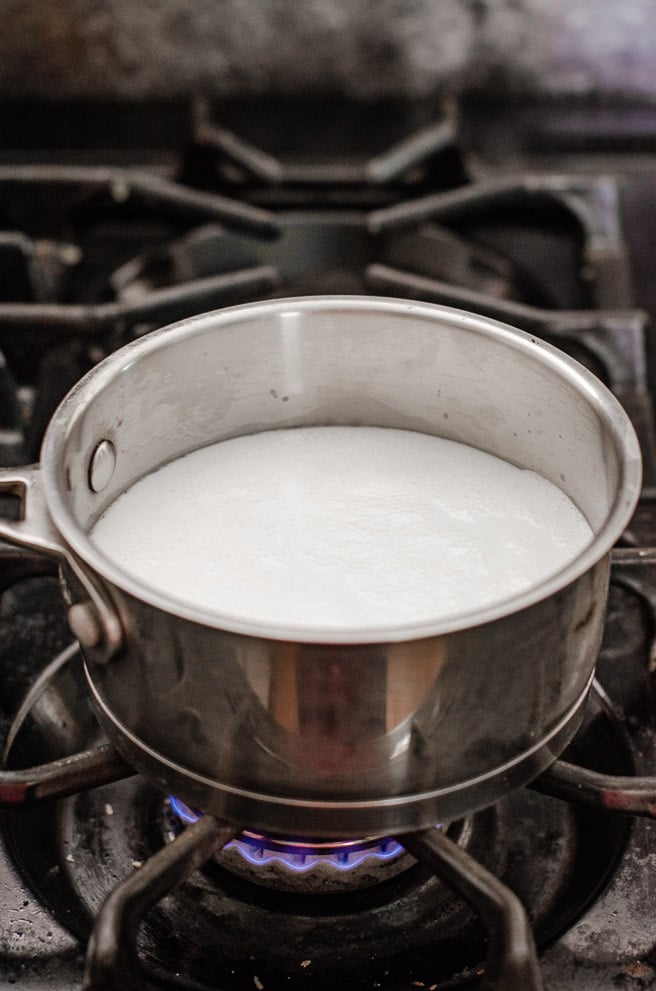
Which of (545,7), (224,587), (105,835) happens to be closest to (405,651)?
(224,587)

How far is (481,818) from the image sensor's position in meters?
0.58

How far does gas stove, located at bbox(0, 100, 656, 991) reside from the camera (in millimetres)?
481

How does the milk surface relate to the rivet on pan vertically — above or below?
below

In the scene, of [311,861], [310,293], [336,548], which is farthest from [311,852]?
[310,293]

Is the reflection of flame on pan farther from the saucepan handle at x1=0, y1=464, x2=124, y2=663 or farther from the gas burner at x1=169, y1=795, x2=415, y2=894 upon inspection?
the saucepan handle at x1=0, y1=464, x2=124, y2=663

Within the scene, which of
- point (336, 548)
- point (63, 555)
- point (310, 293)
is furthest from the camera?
point (310, 293)

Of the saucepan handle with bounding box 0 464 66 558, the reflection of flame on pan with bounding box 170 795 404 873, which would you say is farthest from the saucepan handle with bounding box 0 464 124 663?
the reflection of flame on pan with bounding box 170 795 404 873

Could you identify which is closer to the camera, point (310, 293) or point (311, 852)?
point (311, 852)

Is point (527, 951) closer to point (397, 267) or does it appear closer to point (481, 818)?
point (481, 818)

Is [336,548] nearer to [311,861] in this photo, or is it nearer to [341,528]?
[341,528]

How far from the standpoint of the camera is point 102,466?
0.57 m

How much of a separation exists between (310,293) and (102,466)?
1.30ft

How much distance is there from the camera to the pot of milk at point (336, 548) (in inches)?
15.8

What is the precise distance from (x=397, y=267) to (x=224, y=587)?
1.80 feet
